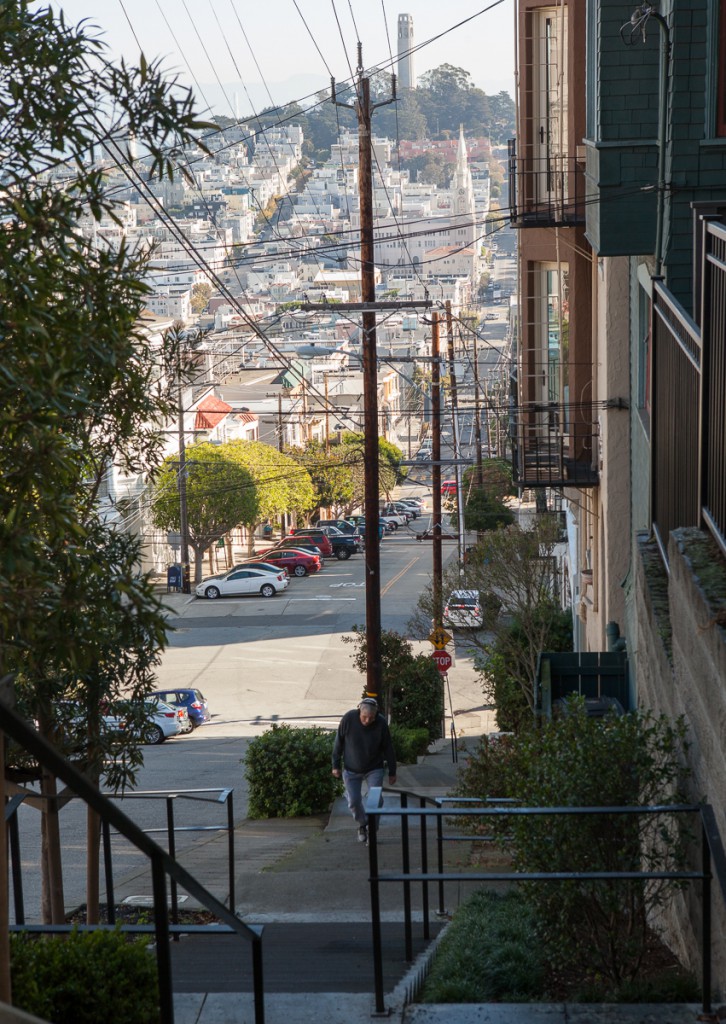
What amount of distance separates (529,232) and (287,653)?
78.9ft

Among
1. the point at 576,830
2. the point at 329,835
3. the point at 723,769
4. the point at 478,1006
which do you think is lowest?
the point at 329,835

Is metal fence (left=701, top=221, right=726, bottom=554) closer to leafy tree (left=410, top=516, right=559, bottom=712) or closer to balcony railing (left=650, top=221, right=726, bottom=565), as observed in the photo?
balcony railing (left=650, top=221, right=726, bottom=565)

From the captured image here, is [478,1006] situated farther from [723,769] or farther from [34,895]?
[34,895]

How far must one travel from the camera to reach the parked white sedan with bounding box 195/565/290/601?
56781 mm

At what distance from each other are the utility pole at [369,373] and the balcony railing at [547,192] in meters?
2.30

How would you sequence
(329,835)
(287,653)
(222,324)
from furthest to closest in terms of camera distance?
1. (222,324)
2. (287,653)
3. (329,835)

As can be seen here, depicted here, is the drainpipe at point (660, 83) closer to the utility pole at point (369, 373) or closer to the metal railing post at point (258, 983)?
the metal railing post at point (258, 983)

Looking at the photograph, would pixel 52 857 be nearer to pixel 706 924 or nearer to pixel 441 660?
pixel 706 924

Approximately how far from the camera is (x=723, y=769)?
460 centimetres

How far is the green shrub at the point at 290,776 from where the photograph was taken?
49.9ft

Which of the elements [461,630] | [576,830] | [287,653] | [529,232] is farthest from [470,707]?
[576,830]

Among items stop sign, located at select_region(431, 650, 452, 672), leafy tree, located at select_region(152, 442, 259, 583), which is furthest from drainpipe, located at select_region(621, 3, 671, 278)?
leafy tree, located at select_region(152, 442, 259, 583)

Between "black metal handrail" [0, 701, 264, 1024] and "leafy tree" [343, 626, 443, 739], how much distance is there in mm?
20262

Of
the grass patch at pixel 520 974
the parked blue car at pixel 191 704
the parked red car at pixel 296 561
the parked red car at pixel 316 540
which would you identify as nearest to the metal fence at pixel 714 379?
the grass patch at pixel 520 974
